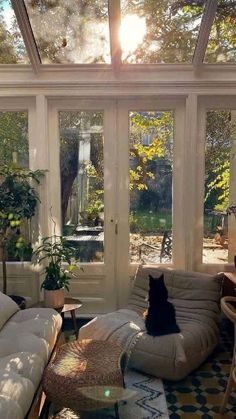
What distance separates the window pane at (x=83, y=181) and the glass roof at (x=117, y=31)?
60 cm

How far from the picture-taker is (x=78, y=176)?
3.78m

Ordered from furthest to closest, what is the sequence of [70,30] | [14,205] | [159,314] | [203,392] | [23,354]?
[14,205] < [70,30] < [159,314] < [203,392] < [23,354]

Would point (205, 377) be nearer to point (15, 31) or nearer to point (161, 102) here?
point (161, 102)

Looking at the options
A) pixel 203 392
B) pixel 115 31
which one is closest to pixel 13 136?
pixel 115 31

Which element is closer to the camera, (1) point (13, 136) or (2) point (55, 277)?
(2) point (55, 277)

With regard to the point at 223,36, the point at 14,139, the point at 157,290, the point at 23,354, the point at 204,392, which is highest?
the point at 223,36

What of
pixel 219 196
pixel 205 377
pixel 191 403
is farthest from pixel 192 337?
pixel 219 196

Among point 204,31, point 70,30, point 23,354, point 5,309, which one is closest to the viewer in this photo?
point 23,354

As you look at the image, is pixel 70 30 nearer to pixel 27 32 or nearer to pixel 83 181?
pixel 27 32

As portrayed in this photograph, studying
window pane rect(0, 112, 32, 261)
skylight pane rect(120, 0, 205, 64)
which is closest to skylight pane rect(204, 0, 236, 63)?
skylight pane rect(120, 0, 205, 64)

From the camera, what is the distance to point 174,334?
2.68 m

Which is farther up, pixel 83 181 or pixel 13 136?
pixel 13 136

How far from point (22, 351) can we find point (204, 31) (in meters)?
2.77

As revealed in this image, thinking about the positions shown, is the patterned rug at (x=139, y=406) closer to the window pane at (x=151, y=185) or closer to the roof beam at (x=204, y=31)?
the window pane at (x=151, y=185)
